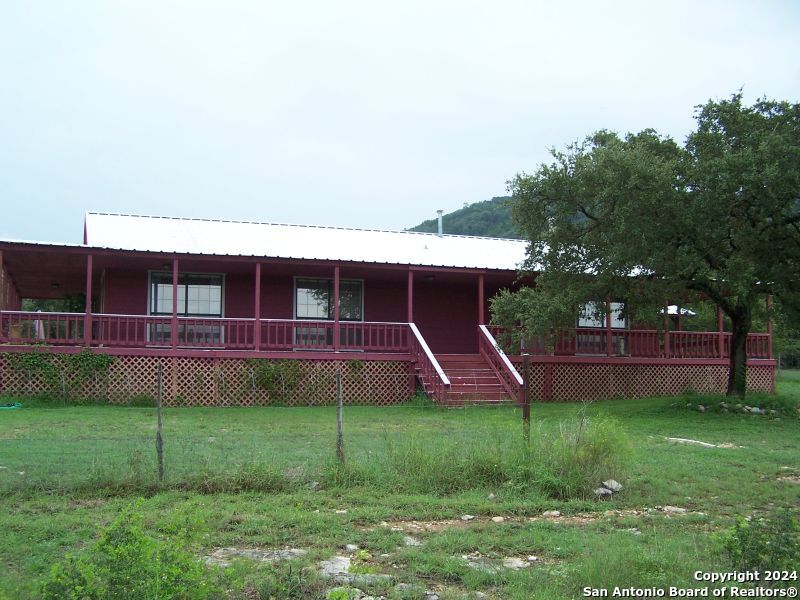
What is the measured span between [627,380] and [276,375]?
34.4ft

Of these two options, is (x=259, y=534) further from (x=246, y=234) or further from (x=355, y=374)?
(x=246, y=234)

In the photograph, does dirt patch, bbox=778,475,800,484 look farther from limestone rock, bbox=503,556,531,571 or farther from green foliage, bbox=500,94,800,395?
green foliage, bbox=500,94,800,395

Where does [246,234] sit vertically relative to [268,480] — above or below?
above

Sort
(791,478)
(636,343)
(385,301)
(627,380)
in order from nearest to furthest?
(791,478)
(627,380)
(636,343)
(385,301)

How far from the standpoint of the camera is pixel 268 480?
7641 mm

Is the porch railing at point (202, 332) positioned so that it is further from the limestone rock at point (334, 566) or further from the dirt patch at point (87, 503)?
the limestone rock at point (334, 566)

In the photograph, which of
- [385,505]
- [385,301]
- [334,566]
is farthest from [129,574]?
[385,301]

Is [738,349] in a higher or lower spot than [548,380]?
higher

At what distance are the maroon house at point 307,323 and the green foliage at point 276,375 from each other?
0.33 feet

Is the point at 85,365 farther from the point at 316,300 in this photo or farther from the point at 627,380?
the point at 627,380

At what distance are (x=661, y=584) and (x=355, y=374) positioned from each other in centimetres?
1502

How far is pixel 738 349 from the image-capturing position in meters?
19.3

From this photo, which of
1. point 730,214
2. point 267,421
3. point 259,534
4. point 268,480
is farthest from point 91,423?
point 730,214

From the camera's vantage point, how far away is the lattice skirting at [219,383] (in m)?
17.4
